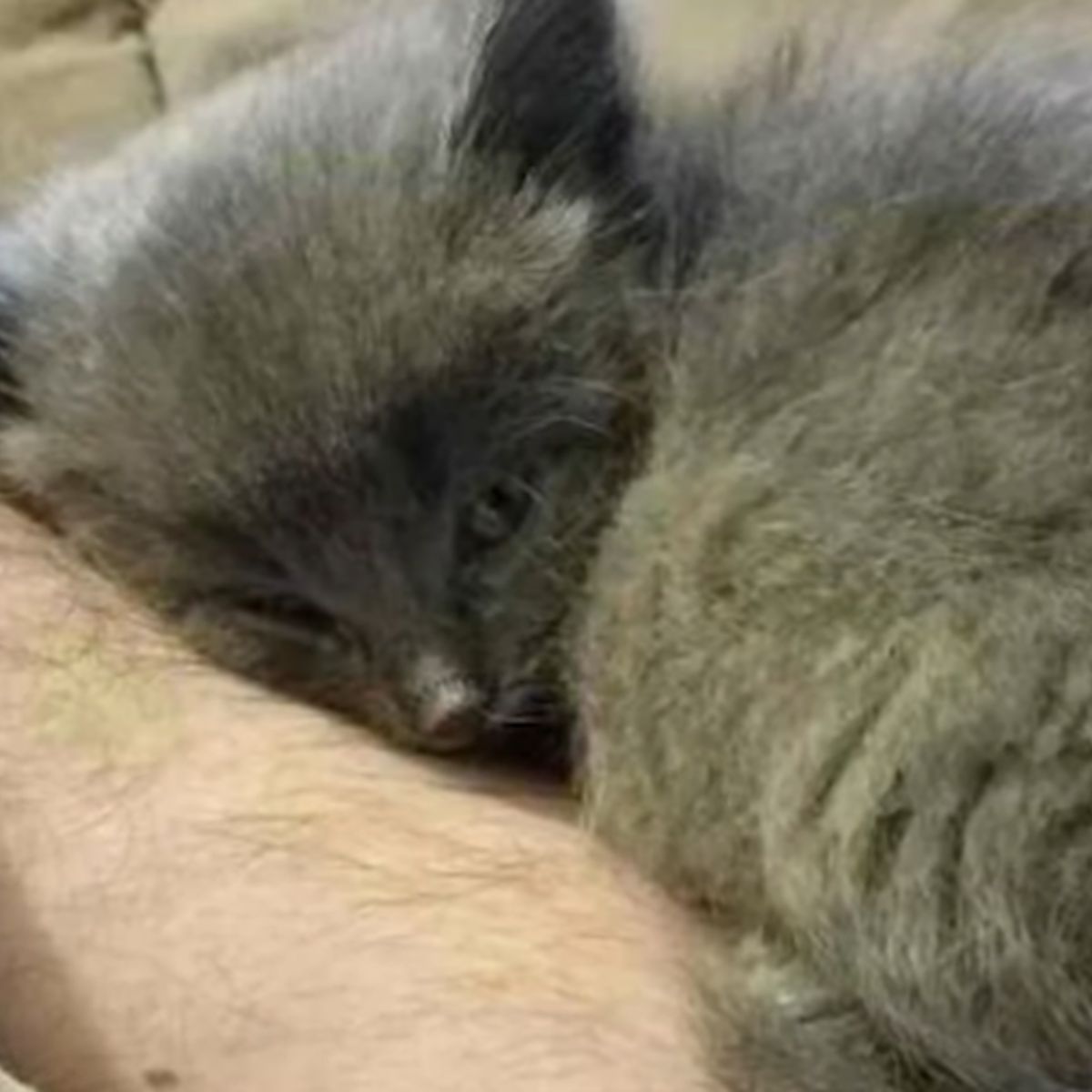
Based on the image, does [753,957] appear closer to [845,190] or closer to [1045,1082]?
[1045,1082]

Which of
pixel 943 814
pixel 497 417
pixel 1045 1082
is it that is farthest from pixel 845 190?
pixel 1045 1082

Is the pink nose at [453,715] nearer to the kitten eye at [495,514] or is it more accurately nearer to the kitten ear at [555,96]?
the kitten eye at [495,514]

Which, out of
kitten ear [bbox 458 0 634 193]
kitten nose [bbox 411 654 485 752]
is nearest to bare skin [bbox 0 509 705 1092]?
kitten nose [bbox 411 654 485 752]

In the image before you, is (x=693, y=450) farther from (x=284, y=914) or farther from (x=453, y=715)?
(x=284, y=914)

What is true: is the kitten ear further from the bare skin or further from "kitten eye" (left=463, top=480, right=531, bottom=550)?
the bare skin

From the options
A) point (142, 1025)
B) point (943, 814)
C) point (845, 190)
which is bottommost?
point (142, 1025)

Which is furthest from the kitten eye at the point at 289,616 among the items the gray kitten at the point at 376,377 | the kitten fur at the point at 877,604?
the kitten fur at the point at 877,604
